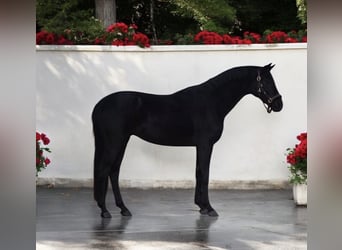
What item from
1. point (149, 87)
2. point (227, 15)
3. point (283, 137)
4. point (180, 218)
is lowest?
point (180, 218)

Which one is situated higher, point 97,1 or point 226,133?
point 97,1

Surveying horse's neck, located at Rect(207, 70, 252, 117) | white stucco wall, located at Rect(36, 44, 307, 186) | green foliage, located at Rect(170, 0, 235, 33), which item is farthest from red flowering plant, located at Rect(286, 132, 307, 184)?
green foliage, located at Rect(170, 0, 235, 33)

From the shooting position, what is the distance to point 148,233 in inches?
243

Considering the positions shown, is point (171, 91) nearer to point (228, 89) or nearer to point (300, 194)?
point (228, 89)

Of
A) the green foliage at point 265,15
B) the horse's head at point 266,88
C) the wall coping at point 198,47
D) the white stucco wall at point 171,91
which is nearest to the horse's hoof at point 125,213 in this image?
the horse's head at point 266,88

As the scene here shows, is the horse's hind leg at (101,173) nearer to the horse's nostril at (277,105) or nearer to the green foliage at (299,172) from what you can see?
the horse's nostril at (277,105)

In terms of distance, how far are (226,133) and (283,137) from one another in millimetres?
670

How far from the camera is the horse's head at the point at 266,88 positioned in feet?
23.3

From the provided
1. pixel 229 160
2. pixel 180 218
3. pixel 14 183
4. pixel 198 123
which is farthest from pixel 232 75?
pixel 14 183

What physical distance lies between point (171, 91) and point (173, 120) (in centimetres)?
176

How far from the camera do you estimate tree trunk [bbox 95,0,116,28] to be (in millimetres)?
11820

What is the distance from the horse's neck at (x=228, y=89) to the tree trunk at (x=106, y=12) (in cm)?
510

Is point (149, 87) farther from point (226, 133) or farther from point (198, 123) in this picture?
point (198, 123)

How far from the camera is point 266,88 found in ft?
23.4
